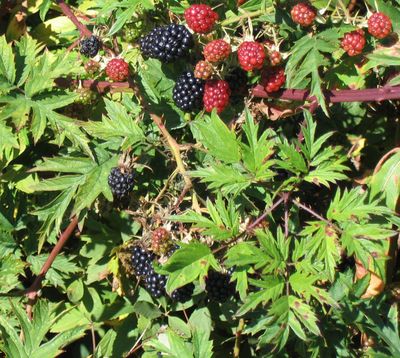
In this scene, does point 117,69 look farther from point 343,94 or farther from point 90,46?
point 343,94

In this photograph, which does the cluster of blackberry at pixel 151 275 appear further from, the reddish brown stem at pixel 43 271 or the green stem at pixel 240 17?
the green stem at pixel 240 17

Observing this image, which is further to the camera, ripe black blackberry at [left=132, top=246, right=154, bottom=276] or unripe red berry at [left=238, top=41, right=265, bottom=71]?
ripe black blackberry at [left=132, top=246, right=154, bottom=276]

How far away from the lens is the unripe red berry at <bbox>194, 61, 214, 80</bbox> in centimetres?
210

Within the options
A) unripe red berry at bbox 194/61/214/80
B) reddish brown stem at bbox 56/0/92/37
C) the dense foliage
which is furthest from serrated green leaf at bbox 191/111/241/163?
reddish brown stem at bbox 56/0/92/37

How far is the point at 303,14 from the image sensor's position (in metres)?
2.13

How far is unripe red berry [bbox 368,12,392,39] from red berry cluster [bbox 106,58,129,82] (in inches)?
30.6

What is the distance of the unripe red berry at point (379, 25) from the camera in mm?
2092

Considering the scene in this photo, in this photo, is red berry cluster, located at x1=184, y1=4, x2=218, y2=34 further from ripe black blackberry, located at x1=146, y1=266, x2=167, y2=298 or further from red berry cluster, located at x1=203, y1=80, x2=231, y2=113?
ripe black blackberry, located at x1=146, y1=266, x2=167, y2=298

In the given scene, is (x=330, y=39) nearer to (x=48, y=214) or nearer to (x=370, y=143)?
(x=370, y=143)

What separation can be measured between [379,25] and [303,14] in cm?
23

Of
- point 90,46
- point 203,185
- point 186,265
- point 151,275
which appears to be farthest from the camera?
point 203,185

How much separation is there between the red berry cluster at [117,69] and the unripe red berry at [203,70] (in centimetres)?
25

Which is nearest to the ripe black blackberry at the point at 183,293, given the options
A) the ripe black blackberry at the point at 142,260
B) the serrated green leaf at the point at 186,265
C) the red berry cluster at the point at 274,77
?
the ripe black blackberry at the point at 142,260

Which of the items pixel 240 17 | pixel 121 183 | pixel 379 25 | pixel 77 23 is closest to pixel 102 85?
pixel 77 23
